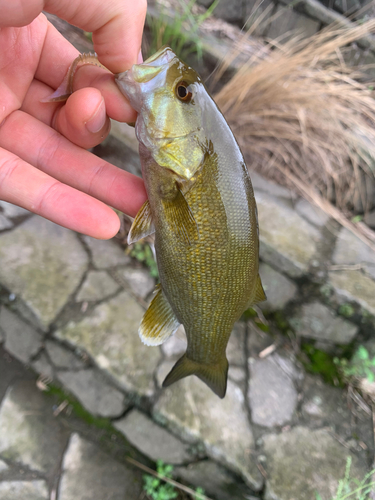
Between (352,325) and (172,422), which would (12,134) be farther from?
(352,325)

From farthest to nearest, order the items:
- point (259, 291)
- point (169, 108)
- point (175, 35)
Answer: point (175, 35) < point (259, 291) < point (169, 108)

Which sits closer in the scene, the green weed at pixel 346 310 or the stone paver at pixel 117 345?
the stone paver at pixel 117 345

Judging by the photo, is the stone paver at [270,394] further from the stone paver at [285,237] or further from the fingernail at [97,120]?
the fingernail at [97,120]

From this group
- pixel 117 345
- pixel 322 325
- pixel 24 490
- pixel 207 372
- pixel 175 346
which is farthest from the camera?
pixel 322 325

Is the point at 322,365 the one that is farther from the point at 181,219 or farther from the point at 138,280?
the point at 181,219

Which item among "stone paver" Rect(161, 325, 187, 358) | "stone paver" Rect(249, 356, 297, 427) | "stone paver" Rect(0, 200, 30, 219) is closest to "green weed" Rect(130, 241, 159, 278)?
"stone paver" Rect(161, 325, 187, 358)

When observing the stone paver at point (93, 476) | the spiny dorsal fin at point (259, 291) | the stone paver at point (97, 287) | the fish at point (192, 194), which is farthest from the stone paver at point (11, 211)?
the spiny dorsal fin at point (259, 291)

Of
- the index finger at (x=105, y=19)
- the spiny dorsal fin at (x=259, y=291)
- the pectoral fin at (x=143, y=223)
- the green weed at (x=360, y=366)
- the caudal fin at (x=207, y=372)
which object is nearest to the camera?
the index finger at (x=105, y=19)

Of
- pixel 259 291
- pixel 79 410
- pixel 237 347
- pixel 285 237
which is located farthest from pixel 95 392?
pixel 285 237
